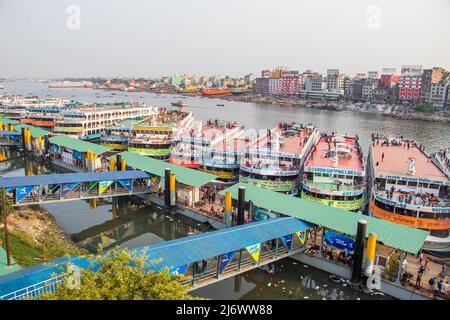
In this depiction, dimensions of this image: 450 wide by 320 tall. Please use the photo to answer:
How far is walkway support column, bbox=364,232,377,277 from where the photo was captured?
17.0 meters

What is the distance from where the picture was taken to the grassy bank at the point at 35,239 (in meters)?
18.1

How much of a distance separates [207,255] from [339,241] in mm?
7185

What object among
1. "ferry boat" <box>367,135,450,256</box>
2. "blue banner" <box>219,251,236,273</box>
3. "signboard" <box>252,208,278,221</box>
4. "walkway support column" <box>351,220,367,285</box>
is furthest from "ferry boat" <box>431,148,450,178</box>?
"blue banner" <box>219,251,236,273</box>

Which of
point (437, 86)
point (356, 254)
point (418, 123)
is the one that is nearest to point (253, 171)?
point (356, 254)

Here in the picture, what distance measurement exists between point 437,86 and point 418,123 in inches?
1113

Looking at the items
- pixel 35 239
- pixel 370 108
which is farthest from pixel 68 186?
pixel 370 108

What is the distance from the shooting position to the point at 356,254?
1756 cm

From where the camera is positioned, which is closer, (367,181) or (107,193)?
(107,193)

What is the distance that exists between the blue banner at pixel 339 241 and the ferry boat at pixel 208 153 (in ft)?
42.8

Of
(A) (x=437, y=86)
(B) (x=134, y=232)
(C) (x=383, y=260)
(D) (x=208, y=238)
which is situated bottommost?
(B) (x=134, y=232)

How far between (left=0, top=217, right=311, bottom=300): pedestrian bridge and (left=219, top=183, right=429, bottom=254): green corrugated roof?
88cm

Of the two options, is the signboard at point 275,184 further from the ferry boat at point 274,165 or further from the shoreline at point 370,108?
the shoreline at point 370,108
